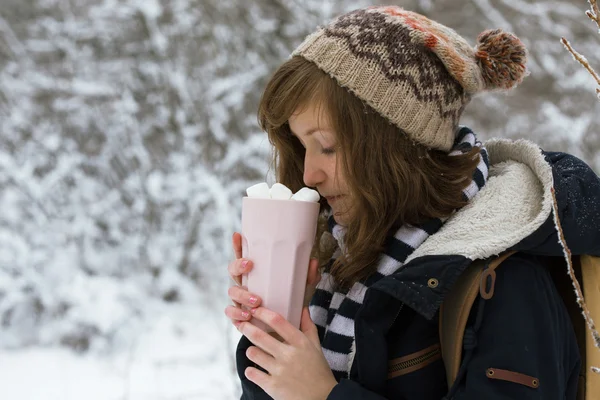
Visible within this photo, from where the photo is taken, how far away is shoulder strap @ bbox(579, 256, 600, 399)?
0.95 meters

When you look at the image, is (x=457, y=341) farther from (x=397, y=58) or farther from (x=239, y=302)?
(x=397, y=58)

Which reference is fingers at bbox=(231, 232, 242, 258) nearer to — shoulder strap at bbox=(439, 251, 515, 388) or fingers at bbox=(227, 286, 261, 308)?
fingers at bbox=(227, 286, 261, 308)

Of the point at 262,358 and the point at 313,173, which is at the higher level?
the point at 313,173

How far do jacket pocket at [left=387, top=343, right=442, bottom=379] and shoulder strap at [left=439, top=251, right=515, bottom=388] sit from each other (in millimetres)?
43

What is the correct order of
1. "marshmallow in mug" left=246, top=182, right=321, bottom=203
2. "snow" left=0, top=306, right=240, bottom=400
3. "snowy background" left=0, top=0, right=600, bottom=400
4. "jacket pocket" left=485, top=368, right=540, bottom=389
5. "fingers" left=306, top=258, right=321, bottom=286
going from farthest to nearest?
"snowy background" left=0, top=0, right=600, bottom=400 → "snow" left=0, top=306, right=240, bottom=400 → "fingers" left=306, top=258, right=321, bottom=286 → "marshmallow in mug" left=246, top=182, right=321, bottom=203 → "jacket pocket" left=485, top=368, right=540, bottom=389

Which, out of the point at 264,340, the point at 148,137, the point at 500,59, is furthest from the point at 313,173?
the point at 148,137

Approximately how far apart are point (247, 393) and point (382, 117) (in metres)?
0.62

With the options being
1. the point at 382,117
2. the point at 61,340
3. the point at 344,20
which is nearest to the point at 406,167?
the point at 382,117

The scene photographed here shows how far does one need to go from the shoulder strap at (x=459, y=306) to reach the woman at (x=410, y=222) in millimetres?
26

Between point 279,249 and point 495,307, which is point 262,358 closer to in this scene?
point 279,249

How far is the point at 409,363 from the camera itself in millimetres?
964

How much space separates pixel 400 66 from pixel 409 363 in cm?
54

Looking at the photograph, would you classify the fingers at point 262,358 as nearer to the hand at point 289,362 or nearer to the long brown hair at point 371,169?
the hand at point 289,362

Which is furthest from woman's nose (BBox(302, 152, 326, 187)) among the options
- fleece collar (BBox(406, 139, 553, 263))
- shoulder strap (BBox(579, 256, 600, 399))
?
shoulder strap (BBox(579, 256, 600, 399))
